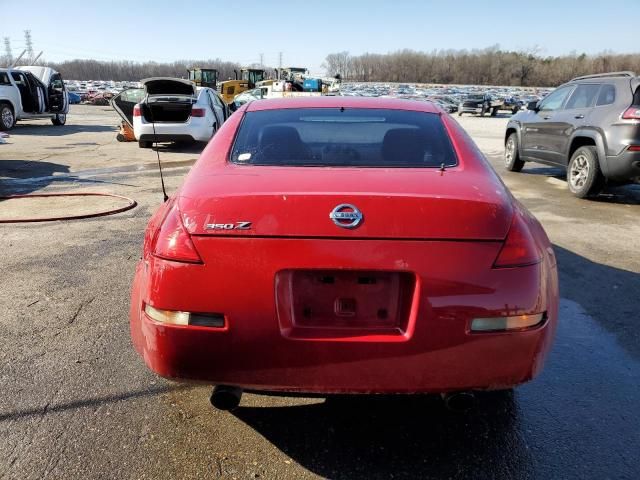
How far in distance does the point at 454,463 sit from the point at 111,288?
3040mm

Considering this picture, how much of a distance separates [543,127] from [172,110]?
355 inches

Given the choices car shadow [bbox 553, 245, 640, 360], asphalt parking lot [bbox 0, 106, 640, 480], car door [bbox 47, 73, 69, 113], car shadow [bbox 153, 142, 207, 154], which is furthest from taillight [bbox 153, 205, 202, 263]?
car door [bbox 47, 73, 69, 113]

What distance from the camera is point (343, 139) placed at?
112 inches

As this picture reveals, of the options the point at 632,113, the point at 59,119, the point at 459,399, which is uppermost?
the point at 632,113

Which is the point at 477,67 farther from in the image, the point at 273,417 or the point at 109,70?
the point at 273,417

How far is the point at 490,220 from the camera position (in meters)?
1.95

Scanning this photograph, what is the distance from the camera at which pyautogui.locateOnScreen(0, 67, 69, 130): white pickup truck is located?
18.0 meters

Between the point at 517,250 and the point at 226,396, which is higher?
the point at 517,250

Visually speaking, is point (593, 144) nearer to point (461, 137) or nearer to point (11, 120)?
point (461, 137)

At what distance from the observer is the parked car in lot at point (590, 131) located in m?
7.12

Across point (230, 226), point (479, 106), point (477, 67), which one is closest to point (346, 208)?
point (230, 226)

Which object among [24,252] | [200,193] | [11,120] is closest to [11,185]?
[24,252]

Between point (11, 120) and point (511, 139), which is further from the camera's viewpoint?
point (11, 120)

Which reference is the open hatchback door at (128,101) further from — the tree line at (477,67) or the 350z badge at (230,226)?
the tree line at (477,67)
